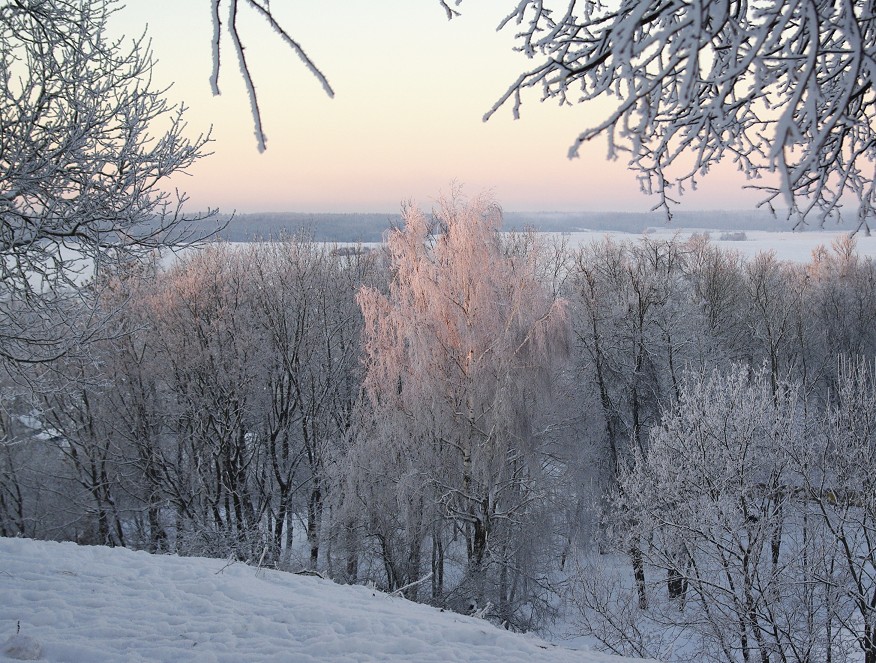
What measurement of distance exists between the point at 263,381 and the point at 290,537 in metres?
4.35

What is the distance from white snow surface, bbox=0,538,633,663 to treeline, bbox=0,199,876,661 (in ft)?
4.69

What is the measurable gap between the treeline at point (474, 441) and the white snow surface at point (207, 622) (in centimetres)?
143

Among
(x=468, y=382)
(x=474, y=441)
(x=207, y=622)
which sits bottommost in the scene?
(x=474, y=441)

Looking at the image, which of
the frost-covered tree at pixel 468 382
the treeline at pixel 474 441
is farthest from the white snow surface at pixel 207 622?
the frost-covered tree at pixel 468 382

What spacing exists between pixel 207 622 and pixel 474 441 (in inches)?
305

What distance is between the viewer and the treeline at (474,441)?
9.08m

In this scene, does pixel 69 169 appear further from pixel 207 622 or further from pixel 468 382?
pixel 468 382

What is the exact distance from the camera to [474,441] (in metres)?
12.0

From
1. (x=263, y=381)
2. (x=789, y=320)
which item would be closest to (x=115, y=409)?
(x=263, y=381)

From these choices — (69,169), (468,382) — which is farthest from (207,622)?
(468,382)

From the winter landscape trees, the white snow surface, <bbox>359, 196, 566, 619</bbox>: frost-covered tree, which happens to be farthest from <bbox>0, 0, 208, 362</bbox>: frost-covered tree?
<bbox>359, 196, 566, 619</bbox>: frost-covered tree

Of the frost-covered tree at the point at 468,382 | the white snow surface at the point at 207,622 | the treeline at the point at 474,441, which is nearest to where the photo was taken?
the white snow surface at the point at 207,622

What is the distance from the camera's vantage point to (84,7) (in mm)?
5266

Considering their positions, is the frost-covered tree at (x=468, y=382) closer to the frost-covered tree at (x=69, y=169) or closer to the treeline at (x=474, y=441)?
the treeline at (x=474, y=441)
